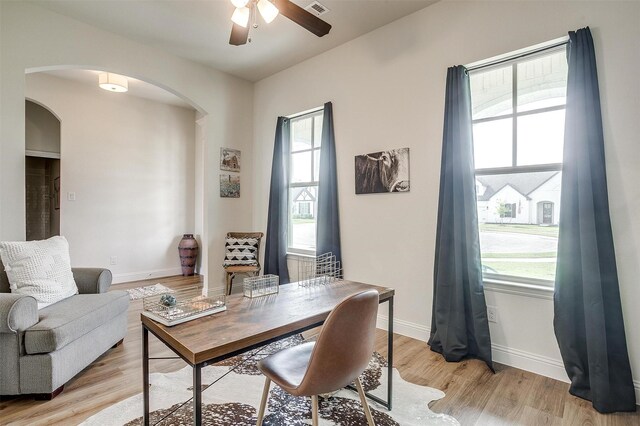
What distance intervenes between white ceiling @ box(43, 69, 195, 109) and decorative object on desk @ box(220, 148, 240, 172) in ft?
4.02

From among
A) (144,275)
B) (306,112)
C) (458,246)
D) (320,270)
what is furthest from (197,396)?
(144,275)

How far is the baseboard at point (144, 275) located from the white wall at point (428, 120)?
3622 millimetres

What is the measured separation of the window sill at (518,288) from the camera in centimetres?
228

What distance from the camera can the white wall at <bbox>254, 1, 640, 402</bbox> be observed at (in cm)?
200

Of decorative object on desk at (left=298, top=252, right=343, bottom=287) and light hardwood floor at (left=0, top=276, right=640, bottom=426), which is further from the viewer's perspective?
decorative object on desk at (left=298, top=252, right=343, bottom=287)

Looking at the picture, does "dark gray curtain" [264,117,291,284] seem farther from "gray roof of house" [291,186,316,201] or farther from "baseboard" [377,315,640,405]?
"baseboard" [377,315,640,405]

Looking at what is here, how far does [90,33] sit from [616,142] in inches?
180

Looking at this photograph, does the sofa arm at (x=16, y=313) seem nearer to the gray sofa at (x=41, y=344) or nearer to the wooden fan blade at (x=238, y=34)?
the gray sofa at (x=41, y=344)

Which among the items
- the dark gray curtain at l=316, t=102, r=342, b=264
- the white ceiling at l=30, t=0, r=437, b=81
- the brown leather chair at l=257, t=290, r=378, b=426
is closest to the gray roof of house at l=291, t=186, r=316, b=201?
the dark gray curtain at l=316, t=102, r=342, b=264

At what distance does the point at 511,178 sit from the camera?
2.52 meters

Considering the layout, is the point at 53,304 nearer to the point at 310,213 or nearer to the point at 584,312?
the point at 310,213

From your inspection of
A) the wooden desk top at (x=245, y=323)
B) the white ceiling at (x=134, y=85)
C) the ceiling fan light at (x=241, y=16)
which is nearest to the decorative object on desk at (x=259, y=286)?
the wooden desk top at (x=245, y=323)

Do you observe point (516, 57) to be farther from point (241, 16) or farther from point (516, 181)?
point (241, 16)

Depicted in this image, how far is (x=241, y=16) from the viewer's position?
6.96 feet
